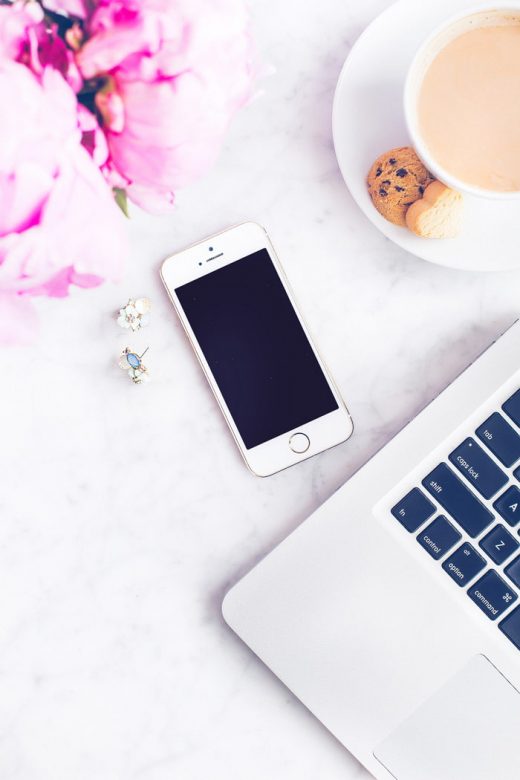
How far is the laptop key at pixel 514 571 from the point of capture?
46cm

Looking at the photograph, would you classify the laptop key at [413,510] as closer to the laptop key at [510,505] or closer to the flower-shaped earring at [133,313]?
the laptop key at [510,505]

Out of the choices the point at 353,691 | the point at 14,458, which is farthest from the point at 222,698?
the point at 14,458

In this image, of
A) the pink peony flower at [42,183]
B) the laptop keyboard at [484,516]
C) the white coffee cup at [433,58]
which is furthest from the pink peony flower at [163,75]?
the laptop keyboard at [484,516]

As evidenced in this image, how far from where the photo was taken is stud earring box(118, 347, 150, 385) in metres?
0.50

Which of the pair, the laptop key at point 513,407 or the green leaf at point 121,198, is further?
the laptop key at point 513,407

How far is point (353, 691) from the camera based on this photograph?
49cm

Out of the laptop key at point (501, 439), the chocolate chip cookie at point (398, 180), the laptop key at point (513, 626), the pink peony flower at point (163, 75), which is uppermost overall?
the pink peony flower at point (163, 75)

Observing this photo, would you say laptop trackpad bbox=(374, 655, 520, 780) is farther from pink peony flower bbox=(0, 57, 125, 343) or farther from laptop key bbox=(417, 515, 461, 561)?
pink peony flower bbox=(0, 57, 125, 343)

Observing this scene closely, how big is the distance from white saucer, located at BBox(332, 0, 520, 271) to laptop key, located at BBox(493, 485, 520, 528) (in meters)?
0.14

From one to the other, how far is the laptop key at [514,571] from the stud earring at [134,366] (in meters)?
0.26

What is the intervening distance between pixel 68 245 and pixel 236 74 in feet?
0.28

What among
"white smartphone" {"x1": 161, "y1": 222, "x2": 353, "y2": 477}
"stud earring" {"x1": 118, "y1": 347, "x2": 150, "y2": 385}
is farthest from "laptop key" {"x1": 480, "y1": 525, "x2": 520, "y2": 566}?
"stud earring" {"x1": 118, "y1": 347, "x2": 150, "y2": 385}

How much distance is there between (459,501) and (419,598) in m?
0.07

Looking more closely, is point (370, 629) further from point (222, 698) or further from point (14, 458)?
point (14, 458)
